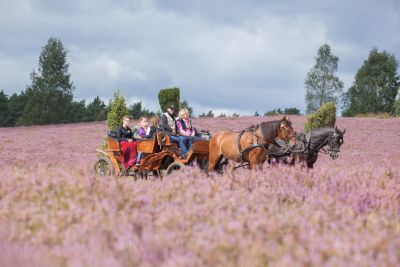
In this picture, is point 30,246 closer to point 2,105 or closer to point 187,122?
point 187,122

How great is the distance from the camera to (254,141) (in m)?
11.0

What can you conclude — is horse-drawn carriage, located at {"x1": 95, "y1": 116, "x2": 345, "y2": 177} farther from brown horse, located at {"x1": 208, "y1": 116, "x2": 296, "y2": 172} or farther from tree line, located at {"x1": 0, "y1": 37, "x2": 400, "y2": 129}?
tree line, located at {"x1": 0, "y1": 37, "x2": 400, "y2": 129}

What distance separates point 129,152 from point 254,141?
342 centimetres

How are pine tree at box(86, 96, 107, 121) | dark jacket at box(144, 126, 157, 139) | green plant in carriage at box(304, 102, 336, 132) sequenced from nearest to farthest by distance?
dark jacket at box(144, 126, 157, 139) < green plant in carriage at box(304, 102, 336, 132) < pine tree at box(86, 96, 107, 121)

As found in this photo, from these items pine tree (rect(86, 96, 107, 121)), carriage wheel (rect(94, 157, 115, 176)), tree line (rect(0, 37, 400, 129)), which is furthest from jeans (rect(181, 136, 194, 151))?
pine tree (rect(86, 96, 107, 121))

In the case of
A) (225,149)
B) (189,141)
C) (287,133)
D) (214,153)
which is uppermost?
(287,133)

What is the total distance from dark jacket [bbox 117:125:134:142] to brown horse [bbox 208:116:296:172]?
8.76 ft

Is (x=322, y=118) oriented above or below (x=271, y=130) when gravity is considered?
above

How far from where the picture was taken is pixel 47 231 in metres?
3.40

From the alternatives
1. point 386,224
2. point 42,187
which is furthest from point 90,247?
point 386,224

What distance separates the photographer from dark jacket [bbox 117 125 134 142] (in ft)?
42.6

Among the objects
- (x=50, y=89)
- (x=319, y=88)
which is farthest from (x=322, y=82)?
(x=50, y=89)

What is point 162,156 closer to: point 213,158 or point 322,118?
point 213,158

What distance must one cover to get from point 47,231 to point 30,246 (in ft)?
0.45
